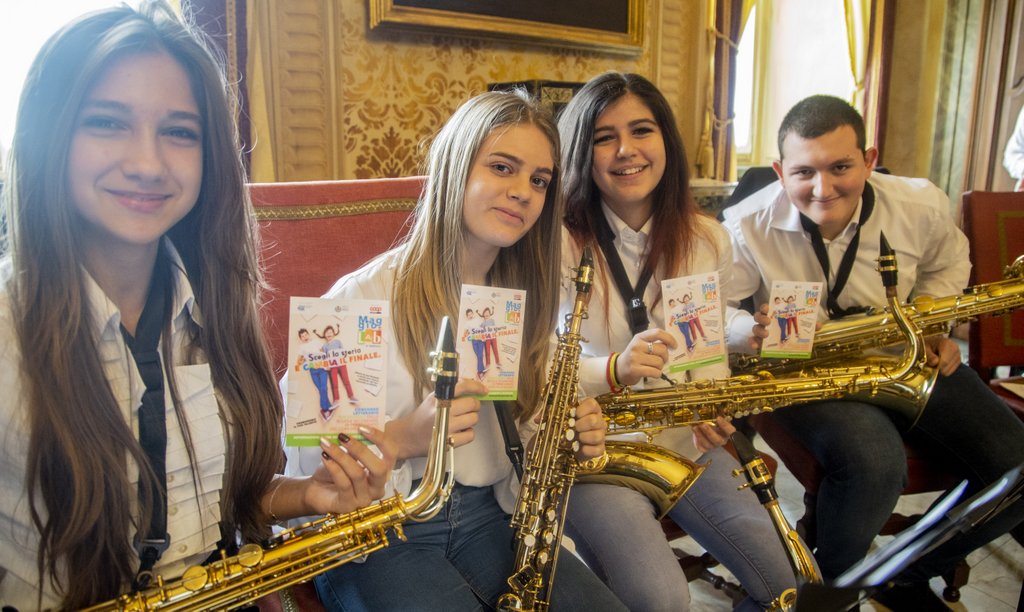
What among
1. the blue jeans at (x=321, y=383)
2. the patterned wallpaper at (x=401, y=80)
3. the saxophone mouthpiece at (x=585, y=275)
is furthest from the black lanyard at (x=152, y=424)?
the patterned wallpaper at (x=401, y=80)

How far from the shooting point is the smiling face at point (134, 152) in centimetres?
106

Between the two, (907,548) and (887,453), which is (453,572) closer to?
(907,548)

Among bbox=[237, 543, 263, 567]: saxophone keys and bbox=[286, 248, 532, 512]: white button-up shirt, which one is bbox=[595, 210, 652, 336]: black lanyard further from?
bbox=[237, 543, 263, 567]: saxophone keys

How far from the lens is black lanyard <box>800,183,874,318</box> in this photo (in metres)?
2.26

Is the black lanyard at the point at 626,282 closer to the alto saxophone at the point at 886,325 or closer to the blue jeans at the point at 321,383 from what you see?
the alto saxophone at the point at 886,325

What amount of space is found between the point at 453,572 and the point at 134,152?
0.99 m

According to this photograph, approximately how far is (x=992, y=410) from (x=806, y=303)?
2.21ft

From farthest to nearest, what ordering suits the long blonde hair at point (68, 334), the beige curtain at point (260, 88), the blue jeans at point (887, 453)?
the beige curtain at point (260, 88) → the blue jeans at point (887, 453) → the long blonde hair at point (68, 334)

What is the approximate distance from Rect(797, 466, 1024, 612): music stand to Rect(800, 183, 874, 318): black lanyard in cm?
143

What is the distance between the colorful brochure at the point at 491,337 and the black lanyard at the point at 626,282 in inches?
22.5

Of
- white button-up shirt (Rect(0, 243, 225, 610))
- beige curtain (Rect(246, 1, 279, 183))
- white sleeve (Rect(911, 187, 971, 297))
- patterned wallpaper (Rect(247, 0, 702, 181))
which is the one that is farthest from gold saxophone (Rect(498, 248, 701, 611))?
beige curtain (Rect(246, 1, 279, 183))

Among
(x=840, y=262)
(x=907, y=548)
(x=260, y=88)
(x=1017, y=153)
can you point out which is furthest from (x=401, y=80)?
(x=1017, y=153)

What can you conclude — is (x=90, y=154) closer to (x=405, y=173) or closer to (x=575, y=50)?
(x=405, y=173)

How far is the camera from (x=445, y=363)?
1.14 metres
